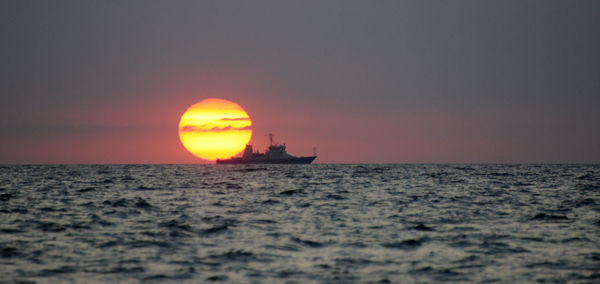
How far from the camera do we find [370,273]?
1442cm

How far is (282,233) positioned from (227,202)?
13938 mm

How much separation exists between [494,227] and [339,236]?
687cm

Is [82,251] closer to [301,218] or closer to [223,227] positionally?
[223,227]

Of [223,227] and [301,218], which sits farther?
[301,218]

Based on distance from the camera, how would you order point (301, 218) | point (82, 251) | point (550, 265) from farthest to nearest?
point (301, 218), point (82, 251), point (550, 265)

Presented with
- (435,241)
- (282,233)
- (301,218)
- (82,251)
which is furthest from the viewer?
(301,218)

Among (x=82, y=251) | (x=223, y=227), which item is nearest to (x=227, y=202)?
(x=223, y=227)

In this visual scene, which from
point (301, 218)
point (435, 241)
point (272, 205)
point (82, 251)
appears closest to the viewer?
point (82, 251)

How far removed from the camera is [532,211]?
2936cm

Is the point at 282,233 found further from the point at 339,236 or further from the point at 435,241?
the point at 435,241

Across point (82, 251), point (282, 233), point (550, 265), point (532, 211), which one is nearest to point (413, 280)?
point (550, 265)

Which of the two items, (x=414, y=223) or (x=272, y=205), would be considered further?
(x=272, y=205)

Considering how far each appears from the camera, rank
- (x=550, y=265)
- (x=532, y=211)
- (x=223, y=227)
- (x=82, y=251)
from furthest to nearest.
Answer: (x=532, y=211) → (x=223, y=227) → (x=82, y=251) → (x=550, y=265)

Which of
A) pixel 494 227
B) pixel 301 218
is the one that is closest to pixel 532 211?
pixel 494 227
